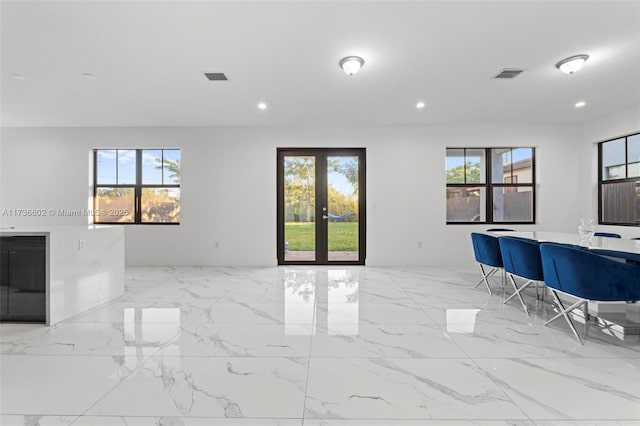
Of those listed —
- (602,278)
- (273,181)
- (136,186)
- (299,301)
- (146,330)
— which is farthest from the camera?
(136,186)

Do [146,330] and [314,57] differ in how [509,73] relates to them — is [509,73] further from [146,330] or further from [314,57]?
[146,330]

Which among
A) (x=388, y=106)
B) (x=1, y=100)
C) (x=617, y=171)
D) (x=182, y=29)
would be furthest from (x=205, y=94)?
(x=617, y=171)

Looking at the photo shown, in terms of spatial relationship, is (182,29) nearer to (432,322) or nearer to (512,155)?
(432,322)

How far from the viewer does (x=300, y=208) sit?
5973 millimetres

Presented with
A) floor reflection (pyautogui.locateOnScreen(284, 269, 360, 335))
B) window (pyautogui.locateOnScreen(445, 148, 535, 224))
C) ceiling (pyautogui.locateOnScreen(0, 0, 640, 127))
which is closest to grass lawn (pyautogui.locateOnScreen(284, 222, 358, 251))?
floor reflection (pyautogui.locateOnScreen(284, 269, 360, 335))

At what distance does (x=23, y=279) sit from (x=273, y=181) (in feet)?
12.7

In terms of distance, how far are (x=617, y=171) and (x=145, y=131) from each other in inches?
360

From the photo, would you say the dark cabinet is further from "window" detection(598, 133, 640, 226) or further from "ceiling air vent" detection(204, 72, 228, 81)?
"window" detection(598, 133, 640, 226)

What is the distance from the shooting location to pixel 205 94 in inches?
169

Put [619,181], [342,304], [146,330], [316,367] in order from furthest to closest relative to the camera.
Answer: [619,181], [342,304], [146,330], [316,367]

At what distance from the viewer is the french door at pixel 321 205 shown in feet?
19.5

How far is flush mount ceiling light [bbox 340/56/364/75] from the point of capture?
319cm

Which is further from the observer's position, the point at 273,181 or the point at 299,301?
the point at 273,181

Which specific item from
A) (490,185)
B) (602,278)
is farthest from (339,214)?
(602,278)
